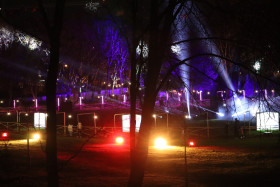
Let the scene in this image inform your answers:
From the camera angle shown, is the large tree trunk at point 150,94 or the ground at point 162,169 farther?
the ground at point 162,169

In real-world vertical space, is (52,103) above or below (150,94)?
below

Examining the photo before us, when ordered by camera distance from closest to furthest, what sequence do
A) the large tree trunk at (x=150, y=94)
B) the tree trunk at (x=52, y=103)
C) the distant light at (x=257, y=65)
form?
the tree trunk at (x=52, y=103)
the large tree trunk at (x=150, y=94)
the distant light at (x=257, y=65)

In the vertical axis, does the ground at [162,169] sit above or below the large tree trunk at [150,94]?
below

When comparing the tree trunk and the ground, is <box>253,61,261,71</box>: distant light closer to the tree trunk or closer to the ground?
the ground

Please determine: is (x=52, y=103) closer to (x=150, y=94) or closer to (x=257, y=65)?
(x=150, y=94)

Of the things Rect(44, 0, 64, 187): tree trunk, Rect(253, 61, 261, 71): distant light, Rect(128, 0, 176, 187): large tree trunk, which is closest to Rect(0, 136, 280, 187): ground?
Rect(128, 0, 176, 187): large tree trunk

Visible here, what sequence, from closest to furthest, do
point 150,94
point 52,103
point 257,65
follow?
point 52,103, point 150,94, point 257,65

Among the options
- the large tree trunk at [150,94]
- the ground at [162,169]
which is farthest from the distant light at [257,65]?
the ground at [162,169]

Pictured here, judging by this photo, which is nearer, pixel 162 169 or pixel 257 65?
pixel 257 65

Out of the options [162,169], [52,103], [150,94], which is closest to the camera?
[52,103]

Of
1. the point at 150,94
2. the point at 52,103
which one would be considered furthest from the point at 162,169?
the point at 52,103

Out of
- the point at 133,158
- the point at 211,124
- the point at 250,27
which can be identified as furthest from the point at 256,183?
the point at 211,124

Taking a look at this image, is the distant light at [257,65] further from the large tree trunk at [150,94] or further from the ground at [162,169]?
the ground at [162,169]

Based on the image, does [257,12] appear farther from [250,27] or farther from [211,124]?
[211,124]
